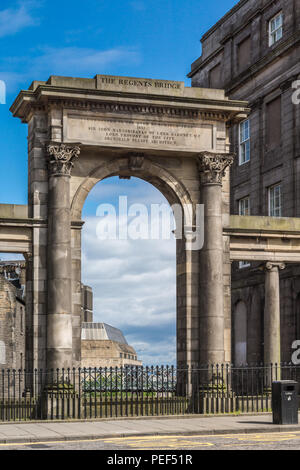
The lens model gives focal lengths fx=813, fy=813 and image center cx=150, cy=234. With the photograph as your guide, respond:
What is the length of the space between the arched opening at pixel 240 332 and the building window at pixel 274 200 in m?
5.32

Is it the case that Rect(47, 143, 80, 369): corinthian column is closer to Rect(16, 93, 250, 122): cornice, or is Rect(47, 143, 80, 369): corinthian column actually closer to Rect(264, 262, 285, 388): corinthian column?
Rect(16, 93, 250, 122): cornice

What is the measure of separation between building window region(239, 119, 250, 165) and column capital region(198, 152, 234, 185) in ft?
52.3

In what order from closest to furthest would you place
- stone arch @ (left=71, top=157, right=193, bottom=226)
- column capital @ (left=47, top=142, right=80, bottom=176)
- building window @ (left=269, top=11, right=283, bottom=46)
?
1. column capital @ (left=47, top=142, right=80, bottom=176)
2. stone arch @ (left=71, top=157, right=193, bottom=226)
3. building window @ (left=269, top=11, right=283, bottom=46)

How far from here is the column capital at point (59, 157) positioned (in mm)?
25625

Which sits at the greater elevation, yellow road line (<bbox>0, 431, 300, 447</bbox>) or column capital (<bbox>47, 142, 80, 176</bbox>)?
column capital (<bbox>47, 142, 80, 176</bbox>)

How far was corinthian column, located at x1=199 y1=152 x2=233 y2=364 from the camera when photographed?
26719 mm

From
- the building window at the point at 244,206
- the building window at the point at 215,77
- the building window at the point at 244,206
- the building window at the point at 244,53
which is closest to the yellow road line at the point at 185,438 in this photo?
the building window at the point at 244,206

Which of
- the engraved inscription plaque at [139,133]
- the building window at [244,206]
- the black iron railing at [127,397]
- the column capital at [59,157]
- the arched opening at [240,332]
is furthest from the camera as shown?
the building window at [244,206]

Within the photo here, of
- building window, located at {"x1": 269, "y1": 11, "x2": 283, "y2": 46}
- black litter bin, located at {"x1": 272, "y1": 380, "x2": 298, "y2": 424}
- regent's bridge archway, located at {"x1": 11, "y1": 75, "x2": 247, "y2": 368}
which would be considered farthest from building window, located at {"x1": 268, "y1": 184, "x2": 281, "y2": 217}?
black litter bin, located at {"x1": 272, "y1": 380, "x2": 298, "y2": 424}

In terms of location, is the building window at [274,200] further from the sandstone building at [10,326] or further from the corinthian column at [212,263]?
the sandstone building at [10,326]

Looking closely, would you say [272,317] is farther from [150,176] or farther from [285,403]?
[285,403]

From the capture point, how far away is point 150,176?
27.8m
